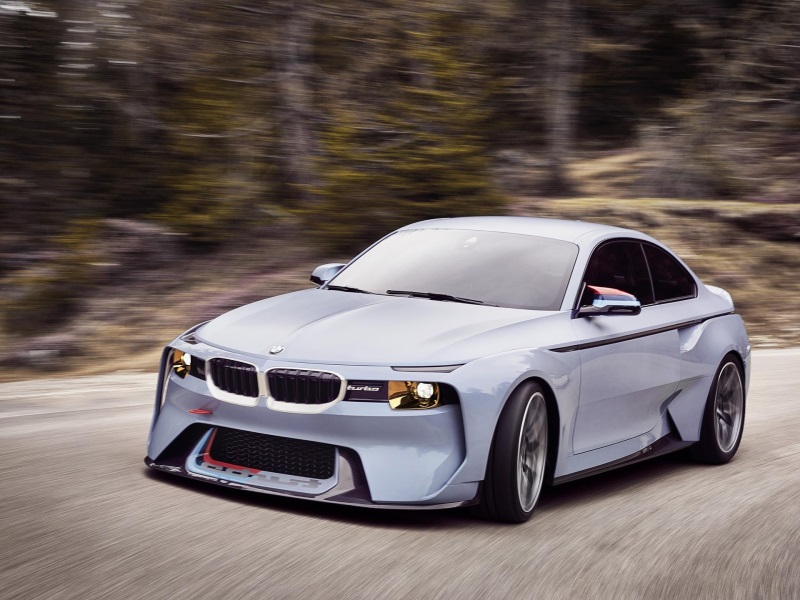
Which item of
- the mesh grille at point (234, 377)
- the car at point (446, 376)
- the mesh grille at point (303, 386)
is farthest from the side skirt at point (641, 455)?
the mesh grille at point (234, 377)

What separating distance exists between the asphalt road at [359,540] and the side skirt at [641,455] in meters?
0.17

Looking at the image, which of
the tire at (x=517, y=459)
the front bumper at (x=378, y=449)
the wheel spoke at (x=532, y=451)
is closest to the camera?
the front bumper at (x=378, y=449)

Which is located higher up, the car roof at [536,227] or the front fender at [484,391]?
the car roof at [536,227]

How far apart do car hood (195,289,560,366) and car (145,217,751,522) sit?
0.04ft

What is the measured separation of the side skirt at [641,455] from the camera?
6.21 metres

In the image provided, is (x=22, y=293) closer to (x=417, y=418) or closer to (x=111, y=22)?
(x=111, y=22)

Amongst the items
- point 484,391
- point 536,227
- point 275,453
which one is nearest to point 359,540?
point 275,453

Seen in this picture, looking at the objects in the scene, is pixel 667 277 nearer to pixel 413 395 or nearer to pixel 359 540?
pixel 413 395

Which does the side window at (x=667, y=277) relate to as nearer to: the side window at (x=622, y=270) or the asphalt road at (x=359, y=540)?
the side window at (x=622, y=270)

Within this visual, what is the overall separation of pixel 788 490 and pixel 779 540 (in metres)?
1.28

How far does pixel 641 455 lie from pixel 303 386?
7.98 feet

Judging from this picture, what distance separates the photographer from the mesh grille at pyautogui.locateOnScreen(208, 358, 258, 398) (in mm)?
5441

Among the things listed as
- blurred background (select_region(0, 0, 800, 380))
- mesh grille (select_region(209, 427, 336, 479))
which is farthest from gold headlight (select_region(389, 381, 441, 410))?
blurred background (select_region(0, 0, 800, 380))

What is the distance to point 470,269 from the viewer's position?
22.1ft
